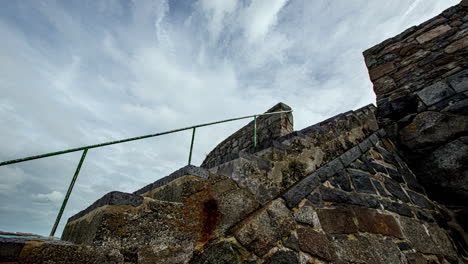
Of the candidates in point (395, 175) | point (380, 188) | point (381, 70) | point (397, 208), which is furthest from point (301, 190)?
point (381, 70)

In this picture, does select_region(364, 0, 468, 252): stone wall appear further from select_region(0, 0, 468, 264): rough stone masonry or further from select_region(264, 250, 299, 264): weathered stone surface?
select_region(264, 250, 299, 264): weathered stone surface

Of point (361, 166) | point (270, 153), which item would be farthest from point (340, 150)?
point (270, 153)

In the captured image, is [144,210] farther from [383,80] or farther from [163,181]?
[383,80]

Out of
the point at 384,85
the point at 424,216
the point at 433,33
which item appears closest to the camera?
the point at 424,216

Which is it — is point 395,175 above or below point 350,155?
below

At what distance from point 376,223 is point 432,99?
7.17 feet

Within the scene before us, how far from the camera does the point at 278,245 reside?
4.91ft

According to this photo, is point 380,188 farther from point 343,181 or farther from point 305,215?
point 305,215

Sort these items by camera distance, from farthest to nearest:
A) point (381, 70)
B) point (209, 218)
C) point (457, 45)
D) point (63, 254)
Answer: point (381, 70) < point (457, 45) < point (209, 218) < point (63, 254)

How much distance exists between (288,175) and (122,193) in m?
1.37

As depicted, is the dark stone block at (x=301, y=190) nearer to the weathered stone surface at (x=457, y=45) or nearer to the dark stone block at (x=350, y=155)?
the dark stone block at (x=350, y=155)

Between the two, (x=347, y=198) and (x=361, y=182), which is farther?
(x=361, y=182)

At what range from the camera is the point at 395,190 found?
241 cm

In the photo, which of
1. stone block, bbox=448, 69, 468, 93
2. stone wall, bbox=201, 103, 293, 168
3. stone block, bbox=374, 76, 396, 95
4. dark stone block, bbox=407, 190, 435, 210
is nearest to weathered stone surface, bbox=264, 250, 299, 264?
dark stone block, bbox=407, 190, 435, 210
